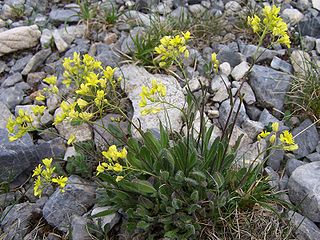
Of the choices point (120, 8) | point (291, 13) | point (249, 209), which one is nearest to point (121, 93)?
point (120, 8)

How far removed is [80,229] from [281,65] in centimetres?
226

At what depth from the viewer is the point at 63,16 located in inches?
185

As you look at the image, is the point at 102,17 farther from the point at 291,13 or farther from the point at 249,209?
the point at 249,209

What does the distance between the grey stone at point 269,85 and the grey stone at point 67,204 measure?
1.60 meters

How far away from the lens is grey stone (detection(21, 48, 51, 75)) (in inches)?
166

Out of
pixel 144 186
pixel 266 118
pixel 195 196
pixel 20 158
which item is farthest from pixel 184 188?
pixel 20 158

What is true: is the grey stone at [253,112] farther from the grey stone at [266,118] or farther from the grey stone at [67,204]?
the grey stone at [67,204]

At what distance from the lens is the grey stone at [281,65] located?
4025 millimetres

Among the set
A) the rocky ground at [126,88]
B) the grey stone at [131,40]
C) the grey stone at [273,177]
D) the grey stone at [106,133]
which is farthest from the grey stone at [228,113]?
the grey stone at [131,40]

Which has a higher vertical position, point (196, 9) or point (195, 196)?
point (196, 9)

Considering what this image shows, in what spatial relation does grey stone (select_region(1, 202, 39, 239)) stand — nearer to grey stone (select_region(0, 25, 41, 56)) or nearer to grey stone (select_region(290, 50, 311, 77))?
grey stone (select_region(0, 25, 41, 56))

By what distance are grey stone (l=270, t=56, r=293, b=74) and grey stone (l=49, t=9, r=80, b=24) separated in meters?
2.02

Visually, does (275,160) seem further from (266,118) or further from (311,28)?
(311,28)

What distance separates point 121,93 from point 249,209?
5.10 feet
